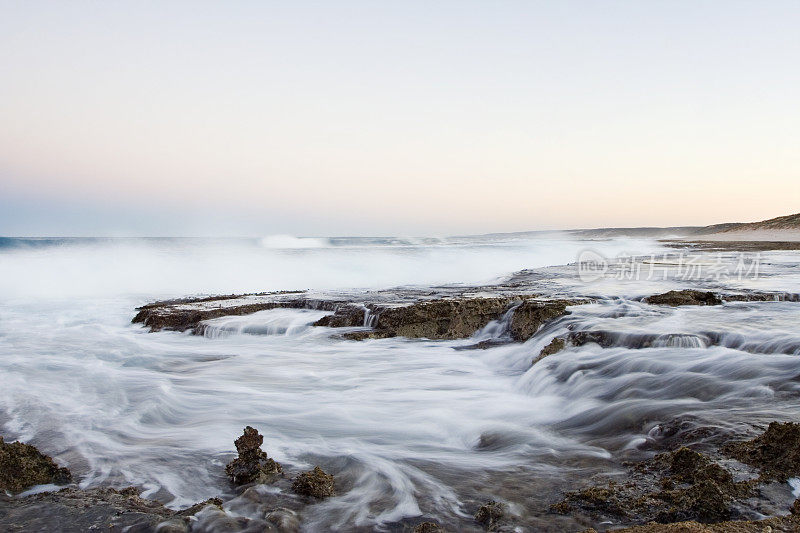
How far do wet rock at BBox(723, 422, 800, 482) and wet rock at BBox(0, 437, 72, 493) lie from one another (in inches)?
135

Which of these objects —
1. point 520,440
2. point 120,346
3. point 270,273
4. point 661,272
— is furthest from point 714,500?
point 270,273

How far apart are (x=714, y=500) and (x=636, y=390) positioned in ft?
7.55

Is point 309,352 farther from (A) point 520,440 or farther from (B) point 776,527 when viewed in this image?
(B) point 776,527

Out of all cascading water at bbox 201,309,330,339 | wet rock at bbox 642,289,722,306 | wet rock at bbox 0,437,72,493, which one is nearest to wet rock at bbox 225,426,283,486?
wet rock at bbox 0,437,72,493

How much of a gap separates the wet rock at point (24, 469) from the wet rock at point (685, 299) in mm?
7047

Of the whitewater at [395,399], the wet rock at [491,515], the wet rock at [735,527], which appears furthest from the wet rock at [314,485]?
the wet rock at [735,527]

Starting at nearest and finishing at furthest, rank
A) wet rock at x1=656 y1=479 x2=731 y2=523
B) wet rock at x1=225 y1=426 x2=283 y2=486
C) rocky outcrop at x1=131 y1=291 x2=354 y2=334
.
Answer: wet rock at x1=656 y1=479 x2=731 y2=523 → wet rock at x1=225 y1=426 x2=283 y2=486 → rocky outcrop at x1=131 y1=291 x2=354 y2=334

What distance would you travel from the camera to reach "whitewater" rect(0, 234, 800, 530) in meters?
3.09

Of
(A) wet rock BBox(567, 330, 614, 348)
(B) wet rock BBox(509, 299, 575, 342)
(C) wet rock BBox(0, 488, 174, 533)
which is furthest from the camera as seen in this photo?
(B) wet rock BBox(509, 299, 575, 342)

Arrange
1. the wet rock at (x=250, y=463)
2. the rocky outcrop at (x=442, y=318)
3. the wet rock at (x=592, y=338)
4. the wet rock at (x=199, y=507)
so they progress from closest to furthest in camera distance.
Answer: the wet rock at (x=199, y=507) < the wet rock at (x=250, y=463) < the wet rock at (x=592, y=338) < the rocky outcrop at (x=442, y=318)

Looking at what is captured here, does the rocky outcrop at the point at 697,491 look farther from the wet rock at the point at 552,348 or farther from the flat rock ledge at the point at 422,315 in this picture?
the flat rock ledge at the point at 422,315

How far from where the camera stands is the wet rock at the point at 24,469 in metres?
2.73

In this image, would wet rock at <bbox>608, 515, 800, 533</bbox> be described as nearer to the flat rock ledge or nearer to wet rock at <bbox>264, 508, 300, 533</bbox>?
wet rock at <bbox>264, 508, 300, 533</bbox>

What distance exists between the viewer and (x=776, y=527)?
1.86 meters
